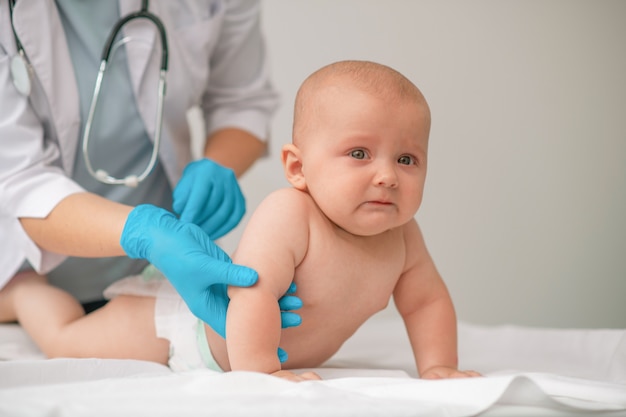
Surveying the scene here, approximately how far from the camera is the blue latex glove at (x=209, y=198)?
49.3 inches

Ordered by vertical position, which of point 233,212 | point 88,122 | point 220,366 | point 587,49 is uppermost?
point 587,49

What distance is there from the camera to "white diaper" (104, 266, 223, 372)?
1.13 meters

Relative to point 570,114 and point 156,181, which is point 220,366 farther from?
point 570,114

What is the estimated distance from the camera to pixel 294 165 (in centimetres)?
108

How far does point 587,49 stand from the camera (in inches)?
84.1

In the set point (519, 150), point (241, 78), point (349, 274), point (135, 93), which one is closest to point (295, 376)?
point (349, 274)

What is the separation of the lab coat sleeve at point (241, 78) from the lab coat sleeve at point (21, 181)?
0.46 meters

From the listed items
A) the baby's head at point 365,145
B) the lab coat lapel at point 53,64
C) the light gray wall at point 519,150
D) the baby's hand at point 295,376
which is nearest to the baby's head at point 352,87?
the baby's head at point 365,145

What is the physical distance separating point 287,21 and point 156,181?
2.70ft

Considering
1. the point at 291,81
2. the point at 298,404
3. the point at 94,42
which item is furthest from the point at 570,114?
the point at 298,404

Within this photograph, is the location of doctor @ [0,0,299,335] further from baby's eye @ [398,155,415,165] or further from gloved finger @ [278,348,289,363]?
baby's eye @ [398,155,415,165]

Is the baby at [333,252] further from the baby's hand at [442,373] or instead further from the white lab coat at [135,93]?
the white lab coat at [135,93]

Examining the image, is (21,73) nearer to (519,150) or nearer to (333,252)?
(333,252)

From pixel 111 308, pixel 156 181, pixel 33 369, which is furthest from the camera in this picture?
pixel 156 181
